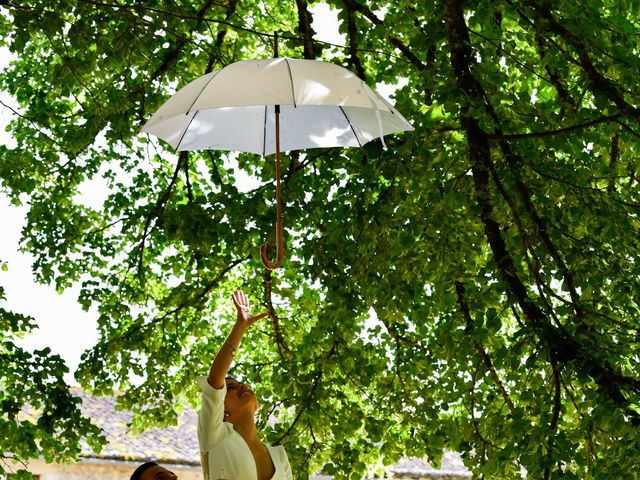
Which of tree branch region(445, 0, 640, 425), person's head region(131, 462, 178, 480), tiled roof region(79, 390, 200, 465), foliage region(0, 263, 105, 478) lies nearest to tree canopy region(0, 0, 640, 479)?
tree branch region(445, 0, 640, 425)

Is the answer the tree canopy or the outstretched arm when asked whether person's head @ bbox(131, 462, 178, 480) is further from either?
the tree canopy

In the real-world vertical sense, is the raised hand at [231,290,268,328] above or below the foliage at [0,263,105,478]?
below

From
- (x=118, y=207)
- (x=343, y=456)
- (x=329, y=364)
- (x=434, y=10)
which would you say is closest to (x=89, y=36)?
(x=434, y=10)

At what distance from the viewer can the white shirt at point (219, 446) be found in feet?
13.9

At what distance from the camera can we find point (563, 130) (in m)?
5.26

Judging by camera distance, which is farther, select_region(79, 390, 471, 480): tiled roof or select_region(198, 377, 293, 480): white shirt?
select_region(79, 390, 471, 480): tiled roof

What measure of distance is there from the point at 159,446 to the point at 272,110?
10880 mm

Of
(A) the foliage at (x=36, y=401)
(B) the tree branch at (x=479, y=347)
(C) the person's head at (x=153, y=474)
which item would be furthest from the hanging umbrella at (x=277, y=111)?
(A) the foliage at (x=36, y=401)

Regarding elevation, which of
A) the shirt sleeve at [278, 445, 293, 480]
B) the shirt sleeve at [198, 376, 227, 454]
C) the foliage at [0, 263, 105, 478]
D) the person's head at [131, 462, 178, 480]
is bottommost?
the person's head at [131, 462, 178, 480]

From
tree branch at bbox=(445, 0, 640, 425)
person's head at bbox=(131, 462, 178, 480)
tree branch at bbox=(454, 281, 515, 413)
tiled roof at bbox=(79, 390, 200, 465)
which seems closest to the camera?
person's head at bbox=(131, 462, 178, 480)

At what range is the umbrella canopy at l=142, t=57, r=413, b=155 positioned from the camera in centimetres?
442

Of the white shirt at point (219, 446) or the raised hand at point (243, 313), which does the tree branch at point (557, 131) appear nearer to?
the raised hand at point (243, 313)

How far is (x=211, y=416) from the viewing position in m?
4.25

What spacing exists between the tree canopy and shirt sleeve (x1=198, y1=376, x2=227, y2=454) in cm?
166
